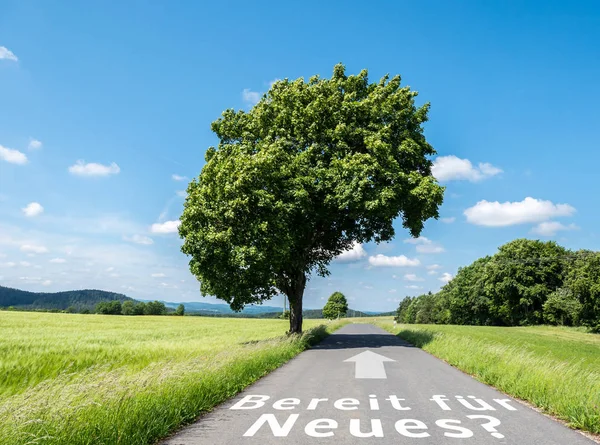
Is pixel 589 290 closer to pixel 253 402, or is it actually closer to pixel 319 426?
pixel 253 402

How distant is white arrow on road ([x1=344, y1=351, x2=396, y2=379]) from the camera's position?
12.2m

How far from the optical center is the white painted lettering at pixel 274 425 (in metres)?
6.35

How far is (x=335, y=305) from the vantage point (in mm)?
138000

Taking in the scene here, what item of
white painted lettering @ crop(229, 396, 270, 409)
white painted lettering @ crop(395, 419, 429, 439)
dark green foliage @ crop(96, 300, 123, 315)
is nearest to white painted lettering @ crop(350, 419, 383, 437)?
white painted lettering @ crop(395, 419, 429, 439)

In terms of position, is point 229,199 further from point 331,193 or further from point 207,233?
point 331,193

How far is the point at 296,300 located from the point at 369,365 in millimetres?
11687

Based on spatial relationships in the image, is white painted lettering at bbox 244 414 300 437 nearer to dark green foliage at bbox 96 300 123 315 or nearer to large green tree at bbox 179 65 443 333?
large green tree at bbox 179 65 443 333

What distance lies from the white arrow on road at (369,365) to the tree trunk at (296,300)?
743 centimetres

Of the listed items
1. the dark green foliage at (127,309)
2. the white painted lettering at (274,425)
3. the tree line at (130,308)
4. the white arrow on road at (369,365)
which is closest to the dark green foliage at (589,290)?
the white arrow on road at (369,365)

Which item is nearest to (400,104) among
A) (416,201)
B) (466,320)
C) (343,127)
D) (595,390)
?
(343,127)

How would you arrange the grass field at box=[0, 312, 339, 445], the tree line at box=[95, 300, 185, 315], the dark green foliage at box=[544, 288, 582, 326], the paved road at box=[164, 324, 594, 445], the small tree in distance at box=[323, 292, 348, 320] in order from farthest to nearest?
1. the small tree in distance at box=[323, 292, 348, 320]
2. the tree line at box=[95, 300, 185, 315]
3. the dark green foliage at box=[544, 288, 582, 326]
4. the paved road at box=[164, 324, 594, 445]
5. the grass field at box=[0, 312, 339, 445]

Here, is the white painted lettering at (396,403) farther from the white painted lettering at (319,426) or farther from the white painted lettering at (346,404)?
the white painted lettering at (319,426)

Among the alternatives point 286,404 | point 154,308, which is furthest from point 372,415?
point 154,308

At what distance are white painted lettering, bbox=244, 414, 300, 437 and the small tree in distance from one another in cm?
13232
